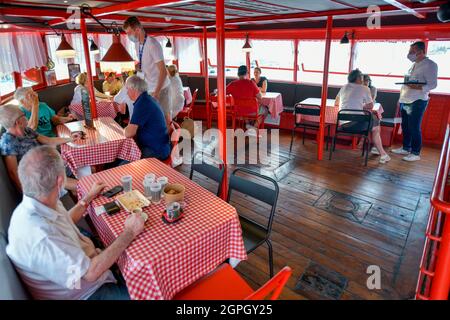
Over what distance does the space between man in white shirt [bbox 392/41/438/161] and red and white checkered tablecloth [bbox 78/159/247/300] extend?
13.3 ft

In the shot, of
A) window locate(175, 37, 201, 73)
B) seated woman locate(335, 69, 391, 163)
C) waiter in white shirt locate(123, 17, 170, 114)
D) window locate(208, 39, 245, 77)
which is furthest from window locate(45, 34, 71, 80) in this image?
seated woman locate(335, 69, 391, 163)

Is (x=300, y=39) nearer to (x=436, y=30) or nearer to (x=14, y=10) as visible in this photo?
(x=436, y=30)

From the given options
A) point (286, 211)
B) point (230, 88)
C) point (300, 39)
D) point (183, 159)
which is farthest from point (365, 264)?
point (300, 39)

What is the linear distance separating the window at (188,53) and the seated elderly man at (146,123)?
247 inches

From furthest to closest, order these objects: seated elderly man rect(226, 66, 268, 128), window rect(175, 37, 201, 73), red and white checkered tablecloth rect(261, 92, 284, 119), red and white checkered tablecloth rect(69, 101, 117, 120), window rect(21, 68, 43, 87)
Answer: window rect(175, 37, 201, 73) < red and white checkered tablecloth rect(261, 92, 284, 119) < seated elderly man rect(226, 66, 268, 128) < window rect(21, 68, 43, 87) < red and white checkered tablecloth rect(69, 101, 117, 120)

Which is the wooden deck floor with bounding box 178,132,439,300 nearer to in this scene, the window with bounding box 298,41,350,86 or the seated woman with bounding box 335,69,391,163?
the seated woman with bounding box 335,69,391,163

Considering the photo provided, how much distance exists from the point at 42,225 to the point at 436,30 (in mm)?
6258

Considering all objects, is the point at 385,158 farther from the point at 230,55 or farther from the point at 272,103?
the point at 230,55

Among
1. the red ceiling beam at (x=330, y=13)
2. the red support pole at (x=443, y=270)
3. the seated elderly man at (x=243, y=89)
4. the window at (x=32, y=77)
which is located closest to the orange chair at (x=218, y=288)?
the red support pole at (x=443, y=270)

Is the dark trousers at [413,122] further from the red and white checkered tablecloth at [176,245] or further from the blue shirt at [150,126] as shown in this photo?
the red and white checkered tablecloth at [176,245]

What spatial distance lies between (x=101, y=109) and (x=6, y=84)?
142 cm

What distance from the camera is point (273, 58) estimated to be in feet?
31.4

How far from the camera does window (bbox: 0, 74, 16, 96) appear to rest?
15.1 ft

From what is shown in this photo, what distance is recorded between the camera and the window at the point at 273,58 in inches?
292
